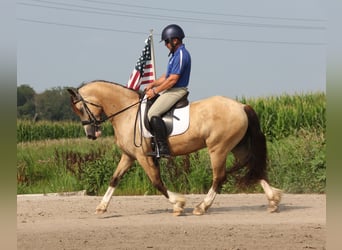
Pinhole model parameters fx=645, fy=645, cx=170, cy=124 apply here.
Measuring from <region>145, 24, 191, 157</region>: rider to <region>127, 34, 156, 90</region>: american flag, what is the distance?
1674 millimetres

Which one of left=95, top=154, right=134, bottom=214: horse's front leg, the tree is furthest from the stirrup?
the tree

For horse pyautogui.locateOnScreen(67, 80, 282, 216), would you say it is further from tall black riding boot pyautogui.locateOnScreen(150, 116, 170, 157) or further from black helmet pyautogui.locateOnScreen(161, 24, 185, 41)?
black helmet pyautogui.locateOnScreen(161, 24, 185, 41)

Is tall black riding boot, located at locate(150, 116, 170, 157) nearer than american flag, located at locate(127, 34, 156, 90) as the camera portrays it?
Yes

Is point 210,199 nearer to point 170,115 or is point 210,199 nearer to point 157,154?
point 157,154

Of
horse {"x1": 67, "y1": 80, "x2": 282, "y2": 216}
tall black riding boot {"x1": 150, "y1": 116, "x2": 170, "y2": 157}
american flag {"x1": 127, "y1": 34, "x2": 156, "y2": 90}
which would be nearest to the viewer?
tall black riding boot {"x1": 150, "y1": 116, "x2": 170, "y2": 157}

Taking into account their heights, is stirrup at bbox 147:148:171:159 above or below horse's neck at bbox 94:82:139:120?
below

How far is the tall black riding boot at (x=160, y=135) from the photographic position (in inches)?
347

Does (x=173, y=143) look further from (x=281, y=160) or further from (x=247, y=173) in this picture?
(x=281, y=160)

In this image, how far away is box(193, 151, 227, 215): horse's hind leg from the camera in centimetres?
893

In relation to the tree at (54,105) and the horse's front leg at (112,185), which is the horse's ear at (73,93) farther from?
the tree at (54,105)

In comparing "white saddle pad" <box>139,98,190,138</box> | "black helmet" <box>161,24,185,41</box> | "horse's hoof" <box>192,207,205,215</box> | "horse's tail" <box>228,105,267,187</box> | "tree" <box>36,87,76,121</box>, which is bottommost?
"tree" <box>36,87,76,121</box>

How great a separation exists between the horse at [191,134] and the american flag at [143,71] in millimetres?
1155

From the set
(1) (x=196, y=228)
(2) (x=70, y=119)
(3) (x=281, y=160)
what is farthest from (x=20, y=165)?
(2) (x=70, y=119)

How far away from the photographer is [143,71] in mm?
10695
